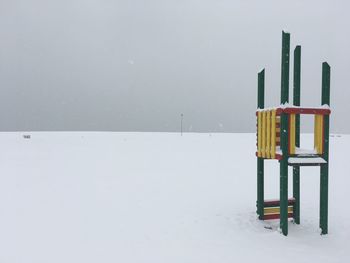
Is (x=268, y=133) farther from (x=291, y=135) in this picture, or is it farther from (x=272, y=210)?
(x=272, y=210)

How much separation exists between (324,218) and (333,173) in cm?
901

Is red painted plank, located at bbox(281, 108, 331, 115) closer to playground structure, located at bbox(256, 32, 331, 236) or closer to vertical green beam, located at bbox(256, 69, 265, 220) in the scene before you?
playground structure, located at bbox(256, 32, 331, 236)

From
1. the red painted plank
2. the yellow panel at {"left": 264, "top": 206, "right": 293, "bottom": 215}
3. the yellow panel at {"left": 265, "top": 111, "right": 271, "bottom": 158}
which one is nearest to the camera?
the red painted plank

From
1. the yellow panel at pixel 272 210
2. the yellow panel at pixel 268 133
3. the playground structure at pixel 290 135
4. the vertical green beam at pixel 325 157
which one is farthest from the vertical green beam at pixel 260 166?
the vertical green beam at pixel 325 157

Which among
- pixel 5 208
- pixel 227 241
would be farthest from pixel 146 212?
pixel 5 208

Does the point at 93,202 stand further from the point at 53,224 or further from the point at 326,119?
the point at 326,119

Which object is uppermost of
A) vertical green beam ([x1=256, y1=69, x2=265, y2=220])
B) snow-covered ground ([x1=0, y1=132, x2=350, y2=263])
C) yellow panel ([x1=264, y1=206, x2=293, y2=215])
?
vertical green beam ([x1=256, y1=69, x2=265, y2=220])

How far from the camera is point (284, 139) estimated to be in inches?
272

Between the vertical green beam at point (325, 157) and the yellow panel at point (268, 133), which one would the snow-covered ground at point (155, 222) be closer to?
the vertical green beam at point (325, 157)

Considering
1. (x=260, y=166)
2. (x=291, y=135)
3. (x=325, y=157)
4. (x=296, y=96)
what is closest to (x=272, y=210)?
(x=260, y=166)

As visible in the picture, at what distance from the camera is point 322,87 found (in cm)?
726

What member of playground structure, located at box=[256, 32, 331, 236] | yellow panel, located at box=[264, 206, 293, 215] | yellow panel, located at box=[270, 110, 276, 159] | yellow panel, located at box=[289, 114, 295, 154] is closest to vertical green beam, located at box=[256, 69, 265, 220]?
yellow panel, located at box=[264, 206, 293, 215]

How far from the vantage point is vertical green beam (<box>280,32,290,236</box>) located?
272 inches

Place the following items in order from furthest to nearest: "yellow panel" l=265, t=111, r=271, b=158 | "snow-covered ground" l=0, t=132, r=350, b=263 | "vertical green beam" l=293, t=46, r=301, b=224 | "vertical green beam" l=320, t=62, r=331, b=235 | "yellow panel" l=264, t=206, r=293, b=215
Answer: "yellow panel" l=264, t=206, r=293, b=215 < "vertical green beam" l=293, t=46, r=301, b=224 < "yellow panel" l=265, t=111, r=271, b=158 < "vertical green beam" l=320, t=62, r=331, b=235 < "snow-covered ground" l=0, t=132, r=350, b=263
